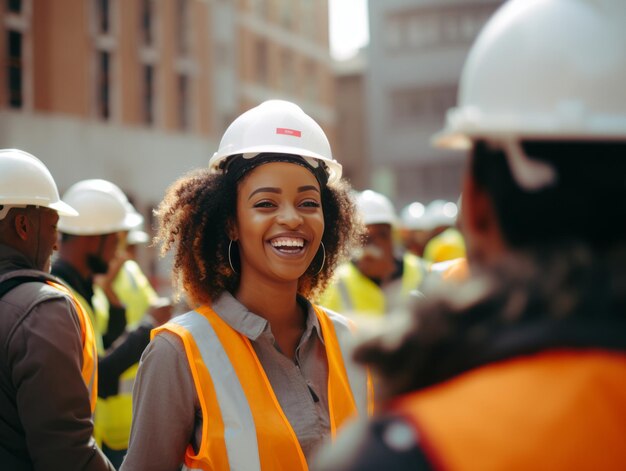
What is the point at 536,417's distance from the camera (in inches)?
47.6

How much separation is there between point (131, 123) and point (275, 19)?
1476 centimetres

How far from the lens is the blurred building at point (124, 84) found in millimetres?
25234

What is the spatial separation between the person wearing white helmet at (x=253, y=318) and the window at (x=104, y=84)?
25611 millimetres

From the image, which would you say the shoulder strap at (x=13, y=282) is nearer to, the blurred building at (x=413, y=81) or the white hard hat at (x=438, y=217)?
the white hard hat at (x=438, y=217)

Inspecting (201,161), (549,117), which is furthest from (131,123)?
(549,117)

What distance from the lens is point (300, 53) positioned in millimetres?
44594

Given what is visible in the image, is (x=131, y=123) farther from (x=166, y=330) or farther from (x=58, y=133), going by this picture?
(x=166, y=330)

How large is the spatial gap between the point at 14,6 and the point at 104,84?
13.9ft

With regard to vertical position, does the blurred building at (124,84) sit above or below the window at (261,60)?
below

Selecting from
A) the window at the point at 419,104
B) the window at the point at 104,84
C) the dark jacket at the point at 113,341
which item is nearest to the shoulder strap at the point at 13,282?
the dark jacket at the point at 113,341

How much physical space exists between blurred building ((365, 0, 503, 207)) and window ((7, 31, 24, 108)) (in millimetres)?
25197

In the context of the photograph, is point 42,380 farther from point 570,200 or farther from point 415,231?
point 415,231

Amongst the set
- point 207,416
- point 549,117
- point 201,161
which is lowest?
point 207,416

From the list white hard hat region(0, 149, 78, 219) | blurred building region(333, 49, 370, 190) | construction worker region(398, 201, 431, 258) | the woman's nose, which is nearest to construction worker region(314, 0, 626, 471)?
the woman's nose
